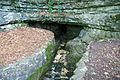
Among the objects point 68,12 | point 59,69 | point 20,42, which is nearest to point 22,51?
point 20,42

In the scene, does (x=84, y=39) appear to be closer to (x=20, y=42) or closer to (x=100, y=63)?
(x=100, y=63)

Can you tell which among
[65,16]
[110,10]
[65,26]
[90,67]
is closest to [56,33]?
[65,26]

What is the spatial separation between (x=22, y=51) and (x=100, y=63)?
226 centimetres

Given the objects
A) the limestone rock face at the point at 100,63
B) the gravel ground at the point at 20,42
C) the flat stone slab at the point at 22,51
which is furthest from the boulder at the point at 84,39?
the gravel ground at the point at 20,42

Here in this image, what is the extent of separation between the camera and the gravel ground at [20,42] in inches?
278

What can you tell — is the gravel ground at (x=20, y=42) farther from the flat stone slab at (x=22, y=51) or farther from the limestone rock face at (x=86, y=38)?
the limestone rock face at (x=86, y=38)

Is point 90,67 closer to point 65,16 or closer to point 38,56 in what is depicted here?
point 38,56

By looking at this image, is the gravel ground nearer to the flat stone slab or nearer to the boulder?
the flat stone slab

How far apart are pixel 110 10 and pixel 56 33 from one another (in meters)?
2.55

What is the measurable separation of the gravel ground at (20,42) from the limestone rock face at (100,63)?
1.53 meters

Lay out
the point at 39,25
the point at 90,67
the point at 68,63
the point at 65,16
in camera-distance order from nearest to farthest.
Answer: the point at 90,67
the point at 68,63
the point at 65,16
the point at 39,25

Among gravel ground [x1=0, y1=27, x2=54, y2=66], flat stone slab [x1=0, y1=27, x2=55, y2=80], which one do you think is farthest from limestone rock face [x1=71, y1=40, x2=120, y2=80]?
gravel ground [x1=0, y1=27, x2=54, y2=66]

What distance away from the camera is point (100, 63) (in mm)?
7129

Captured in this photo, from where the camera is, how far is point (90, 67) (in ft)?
22.7
